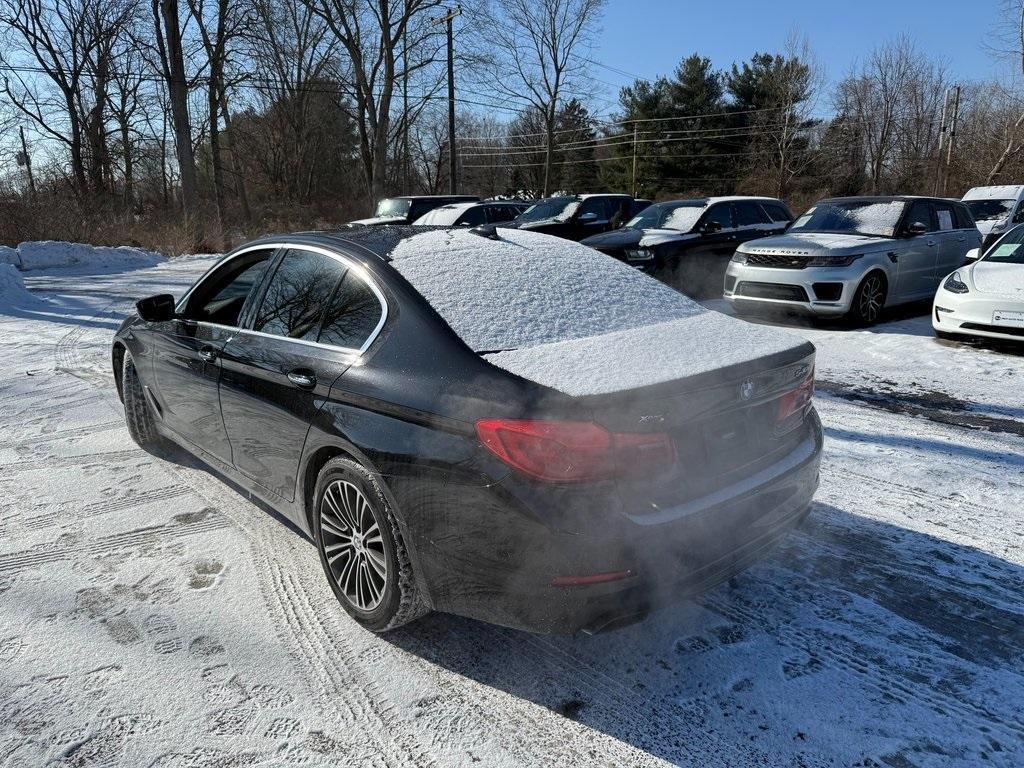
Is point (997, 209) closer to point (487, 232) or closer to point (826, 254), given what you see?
point (826, 254)

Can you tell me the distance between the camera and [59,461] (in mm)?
4484

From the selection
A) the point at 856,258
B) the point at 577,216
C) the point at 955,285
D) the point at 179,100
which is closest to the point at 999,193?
the point at 577,216

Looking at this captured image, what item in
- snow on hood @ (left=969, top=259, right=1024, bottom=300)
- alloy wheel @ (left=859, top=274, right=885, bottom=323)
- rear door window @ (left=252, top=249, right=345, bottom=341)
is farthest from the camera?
alloy wheel @ (left=859, top=274, right=885, bottom=323)

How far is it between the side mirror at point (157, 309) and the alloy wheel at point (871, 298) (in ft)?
25.3

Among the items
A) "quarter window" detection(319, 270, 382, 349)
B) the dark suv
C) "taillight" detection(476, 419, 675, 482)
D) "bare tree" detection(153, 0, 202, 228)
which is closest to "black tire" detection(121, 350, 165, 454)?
"quarter window" detection(319, 270, 382, 349)

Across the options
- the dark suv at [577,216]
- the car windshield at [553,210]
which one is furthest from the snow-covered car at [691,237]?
the car windshield at [553,210]

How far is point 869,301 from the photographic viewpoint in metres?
8.60

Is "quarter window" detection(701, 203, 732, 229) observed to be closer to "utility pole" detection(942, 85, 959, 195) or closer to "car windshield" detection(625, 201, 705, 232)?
"car windshield" detection(625, 201, 705, 232)

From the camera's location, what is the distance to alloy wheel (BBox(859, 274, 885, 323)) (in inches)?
334

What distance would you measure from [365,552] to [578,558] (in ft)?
3.16

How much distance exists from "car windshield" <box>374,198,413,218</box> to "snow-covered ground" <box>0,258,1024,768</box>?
15180 millimetres

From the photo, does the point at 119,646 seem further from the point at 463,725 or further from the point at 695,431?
the point at 695,431

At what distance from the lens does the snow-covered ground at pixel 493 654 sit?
216cm

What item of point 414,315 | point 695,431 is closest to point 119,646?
point 414,315
